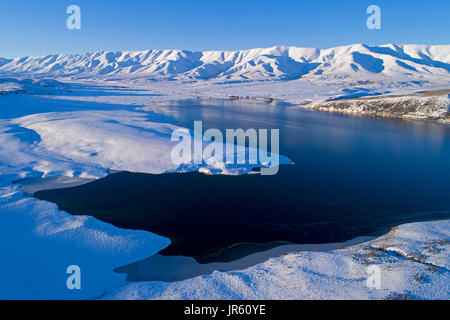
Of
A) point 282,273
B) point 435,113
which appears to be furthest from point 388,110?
point 282,273

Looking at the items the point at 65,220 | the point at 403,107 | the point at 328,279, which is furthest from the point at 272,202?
the point at 403,107

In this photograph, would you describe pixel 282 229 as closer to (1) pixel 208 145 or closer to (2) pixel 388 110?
(1) pixel 208 145

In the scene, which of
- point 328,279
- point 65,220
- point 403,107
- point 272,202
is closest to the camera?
point 328,279

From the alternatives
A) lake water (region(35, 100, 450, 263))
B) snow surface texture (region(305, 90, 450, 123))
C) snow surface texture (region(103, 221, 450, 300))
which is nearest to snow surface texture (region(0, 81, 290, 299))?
lake water (region(35, 100, 450, 263))

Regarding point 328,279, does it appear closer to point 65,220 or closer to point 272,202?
point 272,202

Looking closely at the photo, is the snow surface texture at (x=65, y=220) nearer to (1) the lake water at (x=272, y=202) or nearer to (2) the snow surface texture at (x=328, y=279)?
(1) the lake water at (x=272, y=202)

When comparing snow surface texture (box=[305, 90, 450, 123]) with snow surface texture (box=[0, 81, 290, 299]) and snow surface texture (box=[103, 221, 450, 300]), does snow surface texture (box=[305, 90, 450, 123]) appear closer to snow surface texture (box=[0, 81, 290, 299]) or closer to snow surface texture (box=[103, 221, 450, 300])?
snow surface texture (box=[0, 81, 290, 299])
